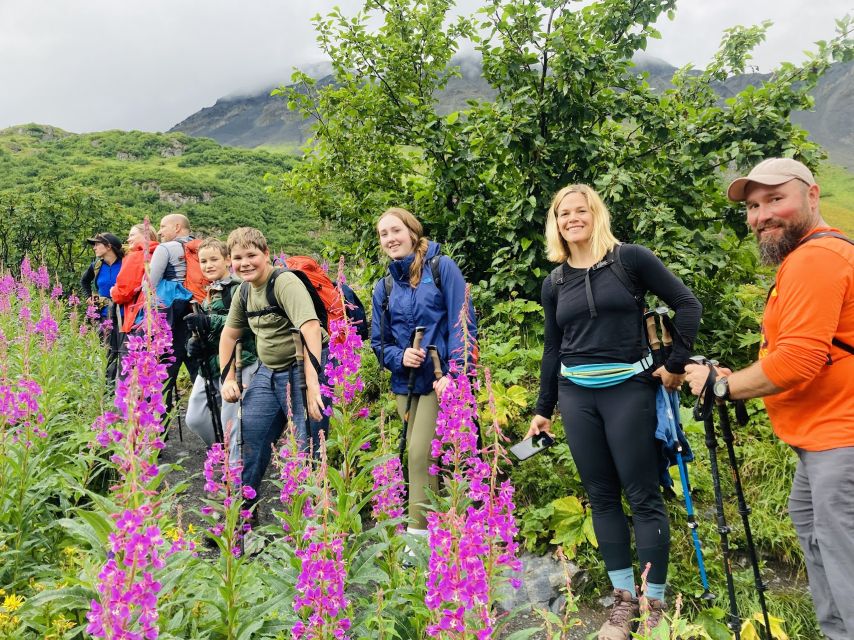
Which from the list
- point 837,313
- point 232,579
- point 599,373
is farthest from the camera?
point 599,373

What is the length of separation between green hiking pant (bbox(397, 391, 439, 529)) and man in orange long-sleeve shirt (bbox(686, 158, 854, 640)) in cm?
196

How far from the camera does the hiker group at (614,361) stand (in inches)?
89.5

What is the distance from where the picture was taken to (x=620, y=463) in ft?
10.3

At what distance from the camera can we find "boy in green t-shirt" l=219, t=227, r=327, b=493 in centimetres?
397

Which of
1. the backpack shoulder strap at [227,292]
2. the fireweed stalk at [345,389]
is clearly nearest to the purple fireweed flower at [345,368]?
the fireweed stalk at [345,389]

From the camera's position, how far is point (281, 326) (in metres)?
4.16

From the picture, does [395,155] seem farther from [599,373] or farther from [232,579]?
[232,579]

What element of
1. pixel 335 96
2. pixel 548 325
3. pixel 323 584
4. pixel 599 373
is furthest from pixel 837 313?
pixel 335 96

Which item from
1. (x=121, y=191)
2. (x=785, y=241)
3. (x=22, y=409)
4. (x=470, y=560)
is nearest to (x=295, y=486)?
(x=470, y=560)

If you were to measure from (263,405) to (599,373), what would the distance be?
8.37ft

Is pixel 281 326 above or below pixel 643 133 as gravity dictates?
below

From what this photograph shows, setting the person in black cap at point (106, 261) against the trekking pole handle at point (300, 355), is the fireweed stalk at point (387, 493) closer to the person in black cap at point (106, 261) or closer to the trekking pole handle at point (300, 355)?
the trekking pole handle at point (300, 355)

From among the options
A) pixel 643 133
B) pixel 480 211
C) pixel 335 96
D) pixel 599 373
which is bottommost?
pixel 599 373

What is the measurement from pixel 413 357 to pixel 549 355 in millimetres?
946
